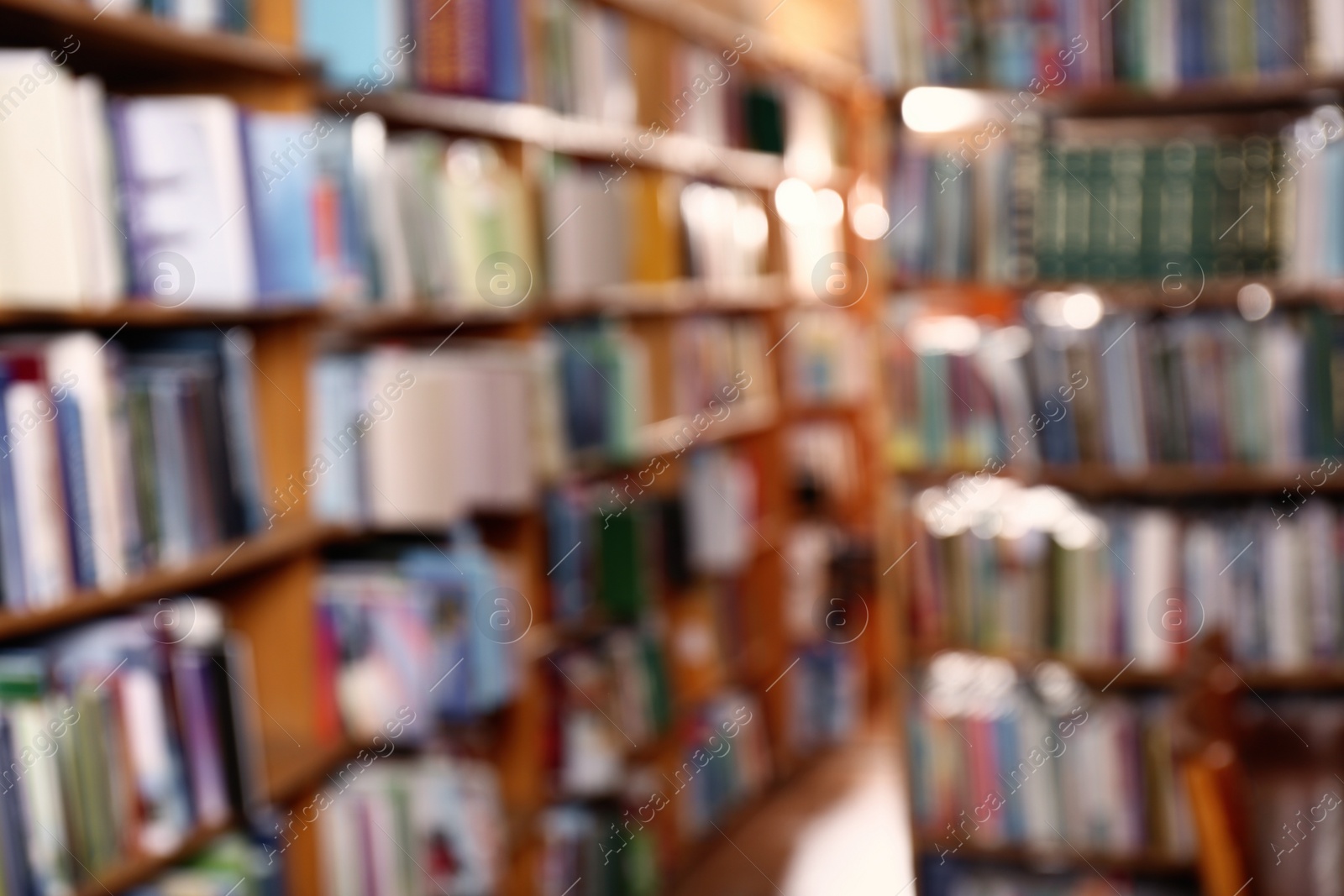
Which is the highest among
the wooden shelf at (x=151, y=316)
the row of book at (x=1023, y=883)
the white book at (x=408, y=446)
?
the wooden shelf at (x=151, y=316)

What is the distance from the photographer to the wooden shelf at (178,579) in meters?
1.80

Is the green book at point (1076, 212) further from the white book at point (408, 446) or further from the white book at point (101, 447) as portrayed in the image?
the white book at point (101, 447)

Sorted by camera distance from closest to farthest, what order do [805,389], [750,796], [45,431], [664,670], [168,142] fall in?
[45,431]
[168,142]
[664,670]
[750,796]
[805,389]

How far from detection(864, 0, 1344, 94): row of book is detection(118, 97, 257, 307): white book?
4.32 ft

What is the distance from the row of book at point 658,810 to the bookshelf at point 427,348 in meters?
0.05

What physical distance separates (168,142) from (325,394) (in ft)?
1.94

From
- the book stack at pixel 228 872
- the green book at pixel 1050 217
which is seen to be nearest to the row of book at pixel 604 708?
the book stack at pixel 228 872

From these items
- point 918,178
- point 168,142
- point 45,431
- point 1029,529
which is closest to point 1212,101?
point 918,178

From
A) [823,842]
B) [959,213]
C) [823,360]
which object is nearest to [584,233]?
[959,213]

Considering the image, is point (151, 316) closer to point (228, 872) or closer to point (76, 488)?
point (76, 488)

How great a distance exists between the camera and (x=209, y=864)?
2.09m

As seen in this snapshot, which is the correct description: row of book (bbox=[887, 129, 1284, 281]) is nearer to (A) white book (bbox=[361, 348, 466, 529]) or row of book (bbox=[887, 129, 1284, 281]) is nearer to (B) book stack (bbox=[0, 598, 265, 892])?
(A) white book (bbox=[361, 348, 466, 529])

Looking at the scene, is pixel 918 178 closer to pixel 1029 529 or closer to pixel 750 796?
pixel 1029 529

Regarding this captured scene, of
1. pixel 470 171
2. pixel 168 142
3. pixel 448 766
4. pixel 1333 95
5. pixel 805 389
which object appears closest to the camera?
pixel 168 142
